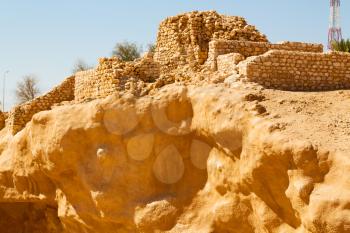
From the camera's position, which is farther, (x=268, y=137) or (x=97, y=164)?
(x=97, y=164)

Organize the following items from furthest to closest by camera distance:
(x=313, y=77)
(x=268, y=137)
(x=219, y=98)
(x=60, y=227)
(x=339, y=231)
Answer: (x=60, y=227)
(x=313, y=77)
(x=219, y=98)
(x=268, y=137)
(x=339, y=231)

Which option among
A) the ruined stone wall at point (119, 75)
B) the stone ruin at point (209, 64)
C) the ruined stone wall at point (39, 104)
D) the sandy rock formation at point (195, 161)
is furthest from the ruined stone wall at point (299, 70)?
the ruined stone wall at point (39, 104)

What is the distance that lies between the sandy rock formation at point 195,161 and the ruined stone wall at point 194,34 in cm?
212

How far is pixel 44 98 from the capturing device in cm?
1614

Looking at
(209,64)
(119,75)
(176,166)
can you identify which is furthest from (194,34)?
(176,166)

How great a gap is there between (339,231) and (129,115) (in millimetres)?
4236

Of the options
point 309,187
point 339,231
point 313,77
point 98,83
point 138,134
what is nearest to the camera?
point 339,231

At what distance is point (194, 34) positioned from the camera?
13.5 meters

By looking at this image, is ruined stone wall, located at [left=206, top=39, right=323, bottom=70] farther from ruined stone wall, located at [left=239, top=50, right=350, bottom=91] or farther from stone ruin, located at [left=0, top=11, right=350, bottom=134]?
ruined stone wall, located at [left=239, top=50, right=350, bottom=91]

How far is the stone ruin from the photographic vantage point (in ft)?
33.3

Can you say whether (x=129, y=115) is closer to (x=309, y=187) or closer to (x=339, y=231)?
(x=309, y=187)

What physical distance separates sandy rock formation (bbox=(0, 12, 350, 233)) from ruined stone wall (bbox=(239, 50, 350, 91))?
2.05 ft

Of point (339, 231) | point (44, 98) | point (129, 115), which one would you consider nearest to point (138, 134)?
point (129, 115)

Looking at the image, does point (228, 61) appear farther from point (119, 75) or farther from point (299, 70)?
point (119, 75)
